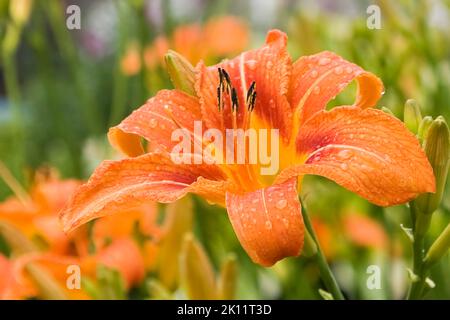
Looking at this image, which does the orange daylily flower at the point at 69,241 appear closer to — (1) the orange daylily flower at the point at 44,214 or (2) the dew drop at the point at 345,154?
(1) the orange daylily flower at the point at 44,214

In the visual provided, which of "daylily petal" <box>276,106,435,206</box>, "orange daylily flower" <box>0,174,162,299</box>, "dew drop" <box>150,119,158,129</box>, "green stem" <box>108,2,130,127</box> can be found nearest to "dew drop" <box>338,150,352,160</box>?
"daylily petal" <box>276,106,435,206</box>

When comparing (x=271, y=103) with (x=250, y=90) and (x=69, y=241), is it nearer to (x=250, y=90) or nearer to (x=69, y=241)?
(x=250, y=90)

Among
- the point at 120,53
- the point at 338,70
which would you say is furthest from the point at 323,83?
the point at 120,53

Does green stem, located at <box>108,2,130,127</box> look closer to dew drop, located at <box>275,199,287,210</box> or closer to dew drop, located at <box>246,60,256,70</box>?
dew drop, located at <box>246,60,256,70</box>

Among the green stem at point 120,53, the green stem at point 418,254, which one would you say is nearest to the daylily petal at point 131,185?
the green stem at point 418,254

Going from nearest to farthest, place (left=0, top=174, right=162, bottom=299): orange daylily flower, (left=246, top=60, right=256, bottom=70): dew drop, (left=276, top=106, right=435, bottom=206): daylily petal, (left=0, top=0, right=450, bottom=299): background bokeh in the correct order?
(left=276, top=106, right=435, bottom=206): daylily petal → (left=246, top=60, right=256, bottom=70): dew drop → (left=0, top=174, right=162, bottom=299): orange daylily flower → (left=0, top=0, right=450, bottom=299): background bokeh

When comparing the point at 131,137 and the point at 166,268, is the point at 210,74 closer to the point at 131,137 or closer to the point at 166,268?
the point at 131,137
